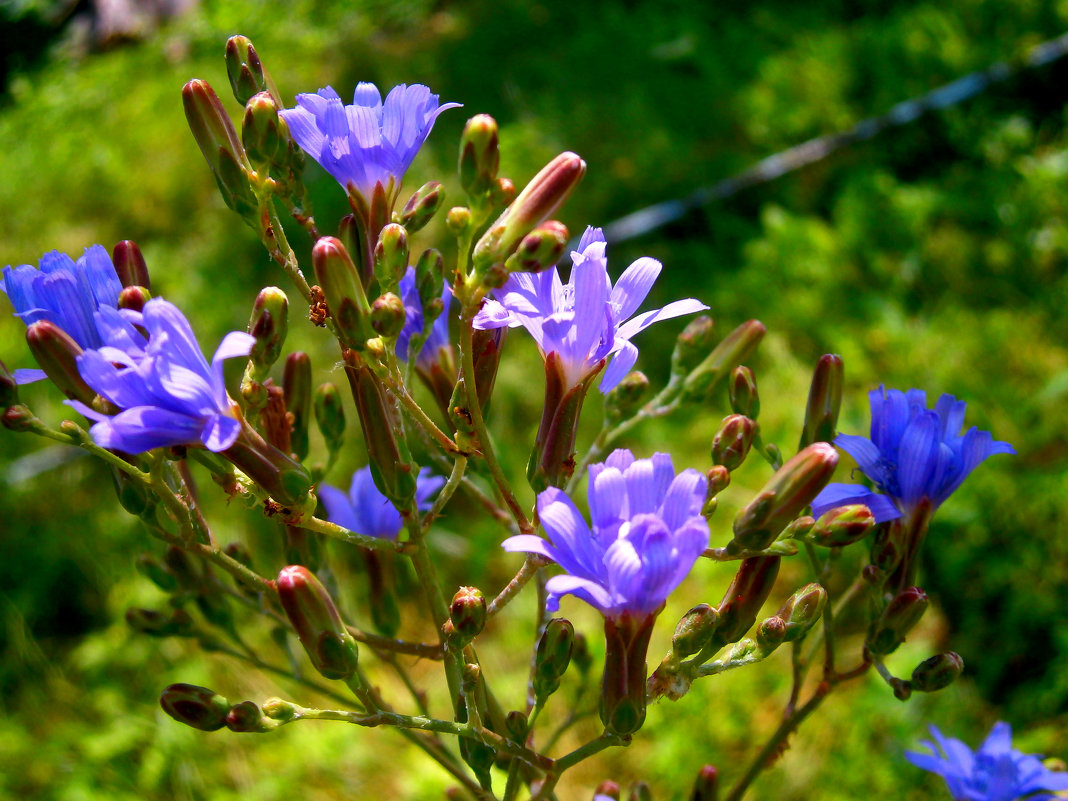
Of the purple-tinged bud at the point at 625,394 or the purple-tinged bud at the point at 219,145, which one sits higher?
the purple-tinged bud at the point at 219,145

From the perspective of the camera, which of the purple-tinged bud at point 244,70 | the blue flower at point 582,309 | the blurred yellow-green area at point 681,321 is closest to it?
the blue flower at point 582,309

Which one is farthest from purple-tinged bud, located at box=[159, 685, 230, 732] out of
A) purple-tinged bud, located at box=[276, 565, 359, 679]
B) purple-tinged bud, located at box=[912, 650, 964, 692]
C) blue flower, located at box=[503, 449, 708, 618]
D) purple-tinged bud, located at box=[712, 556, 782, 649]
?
purple-tinged bud, located at box=[912, 650, 964, 692]

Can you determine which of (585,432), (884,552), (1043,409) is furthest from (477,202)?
(1043,409)

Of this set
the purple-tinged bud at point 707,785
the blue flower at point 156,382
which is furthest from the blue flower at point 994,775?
the blue flower at point 156,382

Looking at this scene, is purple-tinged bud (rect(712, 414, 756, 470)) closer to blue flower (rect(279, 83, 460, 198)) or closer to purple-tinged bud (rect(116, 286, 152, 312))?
blue flower (rect(279, 83, 460, 198))

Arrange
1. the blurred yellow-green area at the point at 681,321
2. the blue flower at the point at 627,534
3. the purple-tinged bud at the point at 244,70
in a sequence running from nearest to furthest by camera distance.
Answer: the blue flower at the point at 627,534 < the purple-tinged bud at the point at 244,70 < the blurred yellow-green area at the point at 681,321

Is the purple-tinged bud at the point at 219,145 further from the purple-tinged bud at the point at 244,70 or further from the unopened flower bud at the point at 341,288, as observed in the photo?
the unopened flower bud at the point at 341,288
